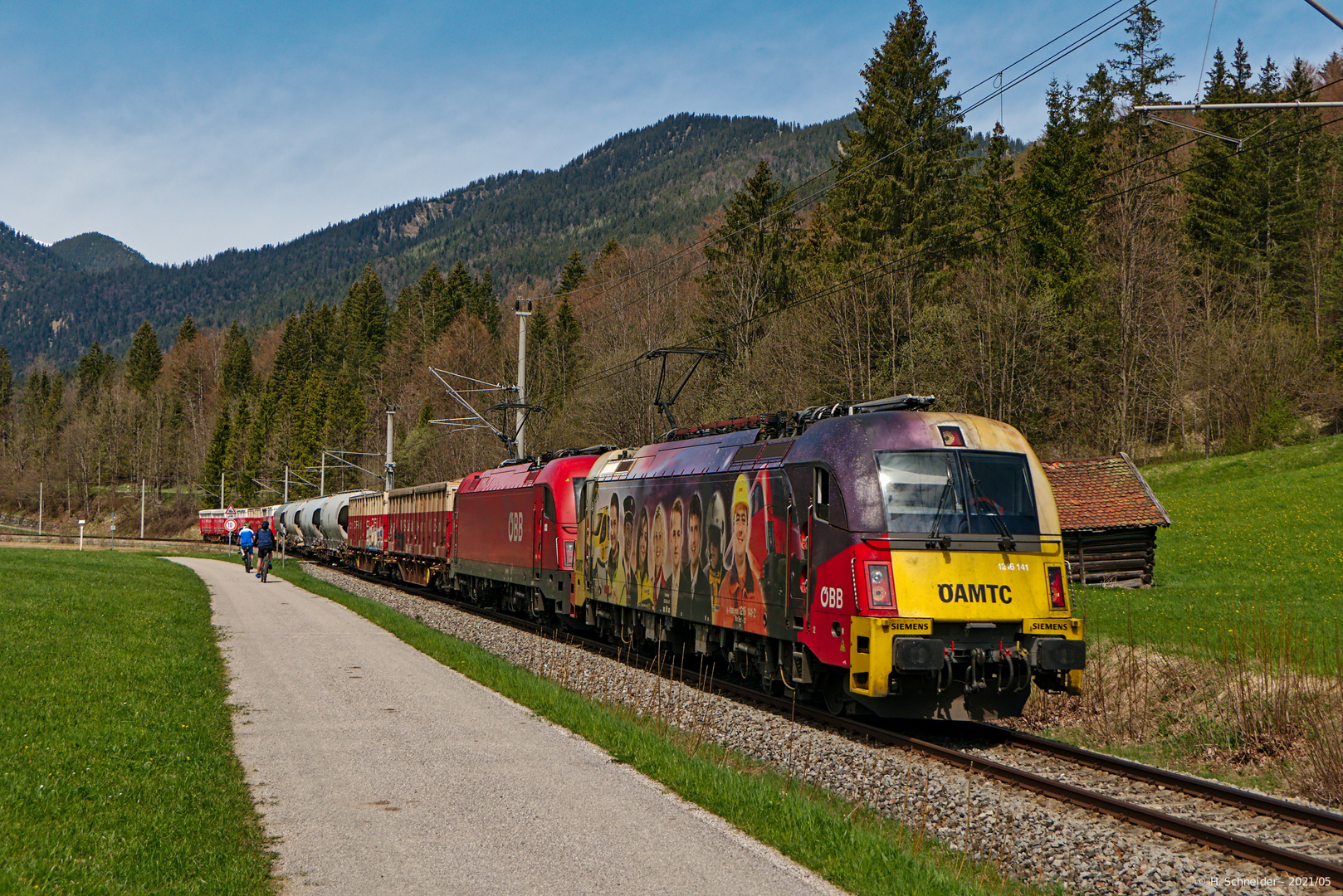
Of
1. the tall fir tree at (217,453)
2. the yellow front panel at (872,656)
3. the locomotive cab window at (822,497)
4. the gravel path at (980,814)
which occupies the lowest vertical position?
the gravel path at (980,814)

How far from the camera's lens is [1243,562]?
2608 centimetres

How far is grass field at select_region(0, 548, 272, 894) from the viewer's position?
582 cm

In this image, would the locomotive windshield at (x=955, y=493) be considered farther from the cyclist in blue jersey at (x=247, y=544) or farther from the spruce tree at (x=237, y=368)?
the spruce tree at (x=237, y=368)

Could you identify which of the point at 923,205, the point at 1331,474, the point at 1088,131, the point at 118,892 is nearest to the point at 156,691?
the point at 118,892

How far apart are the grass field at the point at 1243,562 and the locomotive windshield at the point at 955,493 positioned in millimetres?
2782

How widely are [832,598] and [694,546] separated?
14.0 feet

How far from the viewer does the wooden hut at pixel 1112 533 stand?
24.7m

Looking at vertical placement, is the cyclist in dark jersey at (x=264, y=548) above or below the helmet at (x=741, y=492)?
below

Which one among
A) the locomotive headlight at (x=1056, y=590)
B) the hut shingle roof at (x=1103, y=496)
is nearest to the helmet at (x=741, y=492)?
the locomotive headlight at (x=1056, y=590)

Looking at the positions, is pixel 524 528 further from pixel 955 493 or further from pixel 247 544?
pixel 247 544

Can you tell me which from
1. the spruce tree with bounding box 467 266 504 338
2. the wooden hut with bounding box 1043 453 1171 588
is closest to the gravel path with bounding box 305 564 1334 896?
the wooden hut with bounding box 1043 453 1171 588

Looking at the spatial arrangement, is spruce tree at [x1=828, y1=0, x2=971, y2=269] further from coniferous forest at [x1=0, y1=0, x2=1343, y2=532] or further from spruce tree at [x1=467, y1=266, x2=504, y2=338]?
spruce tree at [x1=467, y1=266, x2=504, y2=338]

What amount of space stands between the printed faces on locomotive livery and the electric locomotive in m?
0.06

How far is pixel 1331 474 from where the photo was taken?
34.7 metres
